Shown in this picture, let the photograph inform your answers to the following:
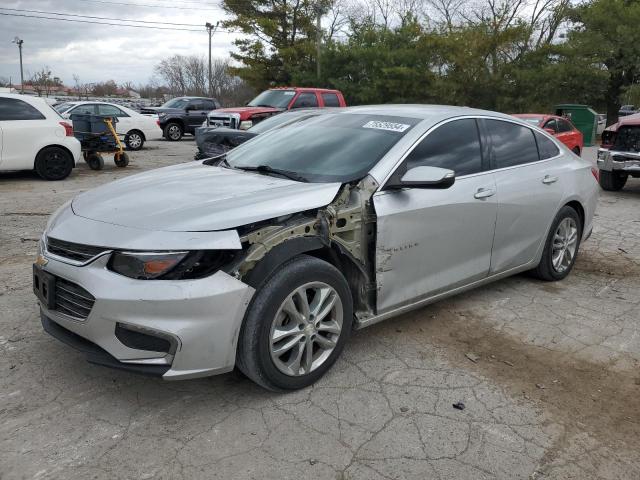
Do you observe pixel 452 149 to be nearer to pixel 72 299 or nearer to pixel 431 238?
pixel 431 238

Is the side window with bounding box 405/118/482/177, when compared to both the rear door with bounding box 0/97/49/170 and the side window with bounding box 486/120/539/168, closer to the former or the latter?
the side window with bounding box 486/120/539/168

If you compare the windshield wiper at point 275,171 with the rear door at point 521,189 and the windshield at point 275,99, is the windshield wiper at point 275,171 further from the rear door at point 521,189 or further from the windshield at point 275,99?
the windshield at point 275,99

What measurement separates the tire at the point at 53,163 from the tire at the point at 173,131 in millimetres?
10931

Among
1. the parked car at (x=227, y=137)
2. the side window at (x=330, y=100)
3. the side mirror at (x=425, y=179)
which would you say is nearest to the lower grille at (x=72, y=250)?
the side mirror at (x=425, y=179)

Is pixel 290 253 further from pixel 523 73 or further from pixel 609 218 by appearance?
pixel 523 73

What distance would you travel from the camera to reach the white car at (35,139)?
9.71 metres

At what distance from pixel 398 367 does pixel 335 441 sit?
873 mm

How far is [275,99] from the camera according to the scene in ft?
49.1

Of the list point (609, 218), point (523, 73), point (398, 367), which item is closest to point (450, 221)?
point (398, 367)

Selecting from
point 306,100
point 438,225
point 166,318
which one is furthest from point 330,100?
point 166,318

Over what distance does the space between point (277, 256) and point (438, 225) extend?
1256 millimetres

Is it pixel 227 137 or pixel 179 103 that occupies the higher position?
pixel 179 103

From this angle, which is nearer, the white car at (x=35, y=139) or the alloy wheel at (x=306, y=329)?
the alloy wheel at (x=306, y=329)

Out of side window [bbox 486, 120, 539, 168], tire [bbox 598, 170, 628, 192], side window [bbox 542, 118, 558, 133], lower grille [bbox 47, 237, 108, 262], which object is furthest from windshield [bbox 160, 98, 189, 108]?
lower grille [bbox 47, 237, 108, 262]
